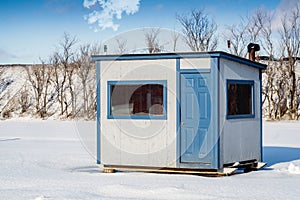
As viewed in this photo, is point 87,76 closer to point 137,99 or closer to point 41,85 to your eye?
point 41,85

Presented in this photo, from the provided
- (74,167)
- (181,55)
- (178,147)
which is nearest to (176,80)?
(181,55)

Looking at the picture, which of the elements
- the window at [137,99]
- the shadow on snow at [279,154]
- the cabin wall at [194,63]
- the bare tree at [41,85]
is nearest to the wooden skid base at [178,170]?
the window at [137,99]

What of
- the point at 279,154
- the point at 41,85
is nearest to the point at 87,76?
the point at 41,85

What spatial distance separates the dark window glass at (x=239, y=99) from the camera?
8727 mm

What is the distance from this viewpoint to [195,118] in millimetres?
8359

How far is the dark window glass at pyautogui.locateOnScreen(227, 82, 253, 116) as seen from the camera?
873 cm

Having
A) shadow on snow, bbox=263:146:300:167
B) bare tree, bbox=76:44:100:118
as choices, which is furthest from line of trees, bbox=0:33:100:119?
shadow on snow, bbox=263:146:300:167

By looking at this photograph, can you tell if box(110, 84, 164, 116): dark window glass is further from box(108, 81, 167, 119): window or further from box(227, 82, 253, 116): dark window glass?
box(227, 82, 253, 116): dark window glass

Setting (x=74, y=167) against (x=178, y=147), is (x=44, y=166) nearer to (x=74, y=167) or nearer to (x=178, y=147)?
(x=74, y=167)

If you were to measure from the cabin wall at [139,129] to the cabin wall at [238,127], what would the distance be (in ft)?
2.94

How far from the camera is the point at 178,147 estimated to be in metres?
8.41

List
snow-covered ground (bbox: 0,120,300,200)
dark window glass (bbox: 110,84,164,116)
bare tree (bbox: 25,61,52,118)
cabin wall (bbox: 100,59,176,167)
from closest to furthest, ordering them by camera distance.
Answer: snow-covered ground (bbox: 0,120,300,200)
cabin wall (bbox: 100,59,176,167)
dark window glass (bbox: 110,84,164,116)
bare tree (bbox: 25,61,52,118)

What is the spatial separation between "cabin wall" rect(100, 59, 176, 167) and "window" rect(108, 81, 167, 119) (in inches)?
3.2

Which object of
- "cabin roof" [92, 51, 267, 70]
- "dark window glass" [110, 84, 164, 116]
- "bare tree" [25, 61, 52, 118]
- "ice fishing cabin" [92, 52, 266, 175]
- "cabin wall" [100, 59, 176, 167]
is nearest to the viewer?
"cabin roof" [92, 51, 267, 70]
